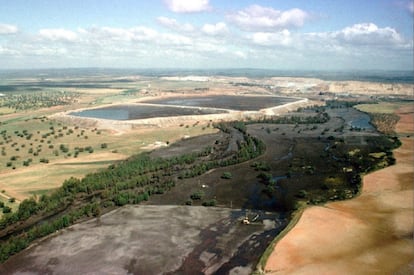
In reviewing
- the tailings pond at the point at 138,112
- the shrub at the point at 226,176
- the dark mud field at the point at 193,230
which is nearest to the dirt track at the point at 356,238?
the dark mud field at the point at 193,230

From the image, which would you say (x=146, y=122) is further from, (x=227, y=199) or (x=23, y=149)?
(x=227, y=199)

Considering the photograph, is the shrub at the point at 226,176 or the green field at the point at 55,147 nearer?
the green field at the point at 55,147

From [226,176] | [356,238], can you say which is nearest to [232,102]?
[226,176]

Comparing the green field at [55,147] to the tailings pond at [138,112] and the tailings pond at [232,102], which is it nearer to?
the tailings pond at [138,112]

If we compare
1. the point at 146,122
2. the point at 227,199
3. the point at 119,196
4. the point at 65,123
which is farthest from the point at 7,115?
the point at 227,199

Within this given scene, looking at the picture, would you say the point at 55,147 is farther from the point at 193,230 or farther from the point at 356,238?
the point at 356,238

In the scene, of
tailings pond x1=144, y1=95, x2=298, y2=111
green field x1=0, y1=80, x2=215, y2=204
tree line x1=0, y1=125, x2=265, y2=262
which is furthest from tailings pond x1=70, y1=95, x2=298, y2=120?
tree line x1=0, y1=125, x2=265, y2=262

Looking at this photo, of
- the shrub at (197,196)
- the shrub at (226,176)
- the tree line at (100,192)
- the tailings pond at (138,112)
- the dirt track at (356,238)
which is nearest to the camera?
the dirt track at (356,238)
